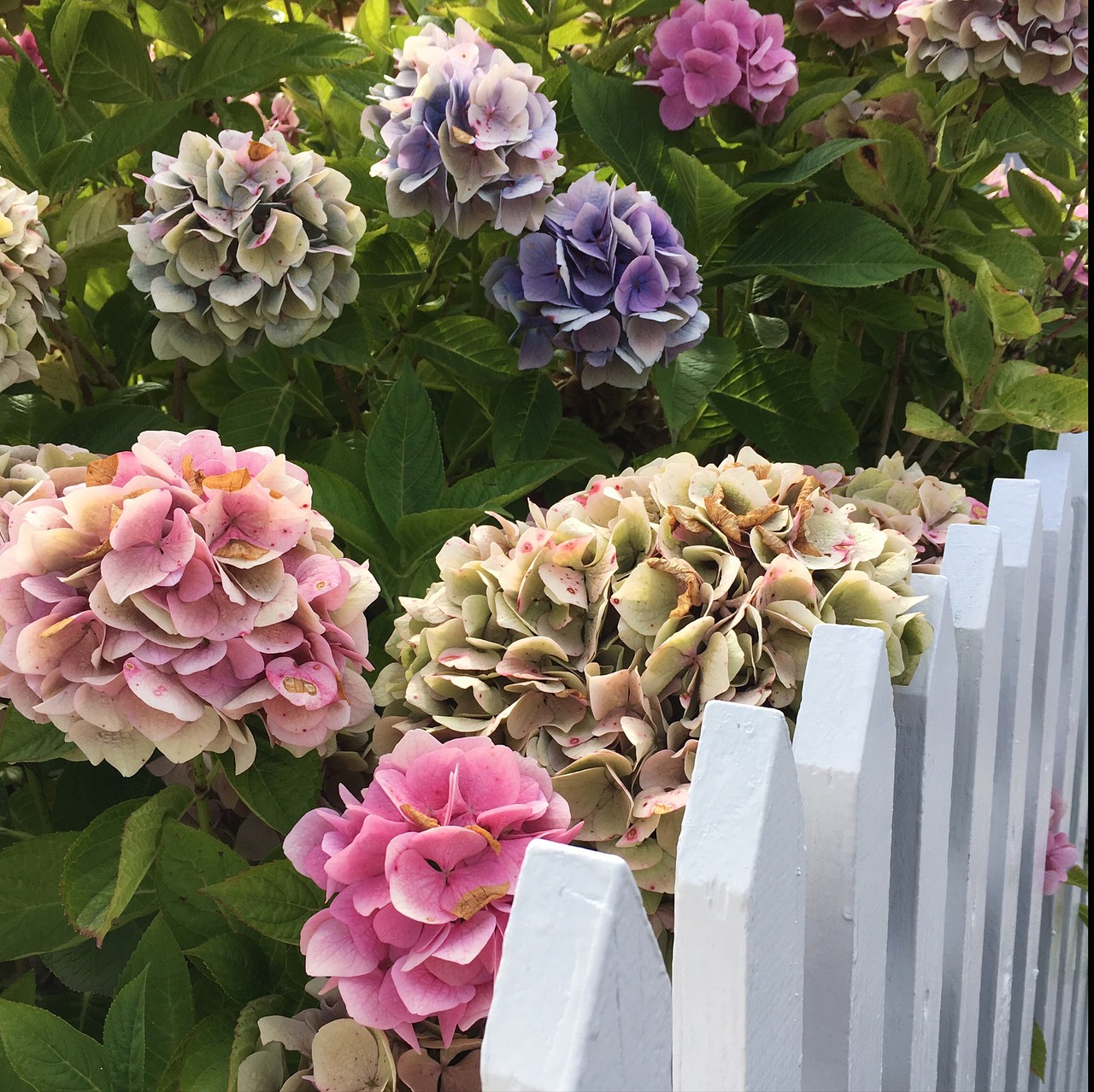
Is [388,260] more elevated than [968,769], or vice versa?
[388,260]

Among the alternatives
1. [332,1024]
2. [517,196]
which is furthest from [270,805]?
[517,196]

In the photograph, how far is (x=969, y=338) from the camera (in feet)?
3.30

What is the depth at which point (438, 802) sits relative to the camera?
1.75 ft

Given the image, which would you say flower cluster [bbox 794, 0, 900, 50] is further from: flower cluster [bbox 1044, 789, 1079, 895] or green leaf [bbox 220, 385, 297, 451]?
flower cluster [bbox 1044, 789, 1079, 895]

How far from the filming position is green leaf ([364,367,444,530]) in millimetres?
795

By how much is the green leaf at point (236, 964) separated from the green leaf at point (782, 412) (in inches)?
25.3

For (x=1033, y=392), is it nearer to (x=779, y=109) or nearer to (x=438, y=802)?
(x=779, y=109)

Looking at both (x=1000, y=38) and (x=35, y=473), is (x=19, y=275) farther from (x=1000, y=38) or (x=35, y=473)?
(x=1000, y=38)

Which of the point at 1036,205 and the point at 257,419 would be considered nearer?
the point at 257,419

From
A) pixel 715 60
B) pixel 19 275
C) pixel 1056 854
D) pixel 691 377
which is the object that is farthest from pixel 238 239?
pixel 1056 854

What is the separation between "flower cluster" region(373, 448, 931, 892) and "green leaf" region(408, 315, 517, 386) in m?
0.27

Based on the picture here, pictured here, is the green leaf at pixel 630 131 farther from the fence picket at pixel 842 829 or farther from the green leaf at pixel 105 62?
the fence picket at pixel 842 829

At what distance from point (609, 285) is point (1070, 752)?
0.78 m

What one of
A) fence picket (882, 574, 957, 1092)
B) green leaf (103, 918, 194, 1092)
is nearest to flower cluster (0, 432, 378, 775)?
green leaf (103, 918, 194, 1092)
